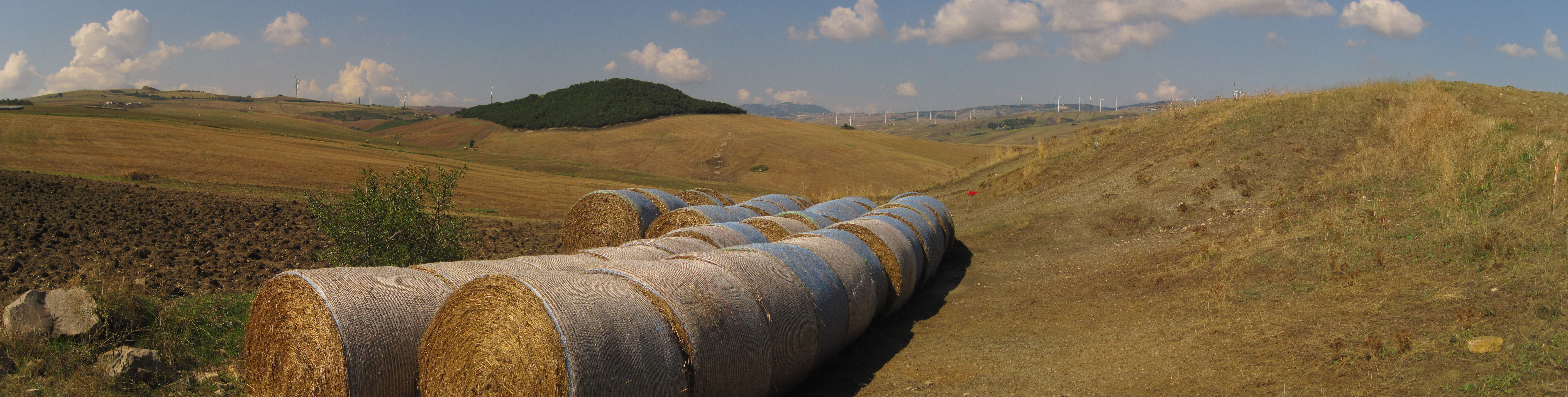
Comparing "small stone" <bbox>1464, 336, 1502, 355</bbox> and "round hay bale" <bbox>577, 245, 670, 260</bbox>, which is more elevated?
"round hay bale" <bbox>577, 245, 670, 260</bbox>

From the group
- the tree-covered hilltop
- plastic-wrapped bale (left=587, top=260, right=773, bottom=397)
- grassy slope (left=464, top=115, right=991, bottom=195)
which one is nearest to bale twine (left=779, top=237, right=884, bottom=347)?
plastic-wrapped bale (left=587, top=260, right=773, bottom=397)

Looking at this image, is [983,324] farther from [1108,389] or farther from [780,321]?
[780,321]

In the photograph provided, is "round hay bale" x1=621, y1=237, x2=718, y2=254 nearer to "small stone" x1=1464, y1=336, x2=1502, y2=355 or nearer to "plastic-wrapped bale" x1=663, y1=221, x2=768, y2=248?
"plastic-wrapped bale" x1=663, y1=221, x2=768, y2=248

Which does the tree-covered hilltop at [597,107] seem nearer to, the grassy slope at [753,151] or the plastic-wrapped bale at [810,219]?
the grassy slope at [753,151]

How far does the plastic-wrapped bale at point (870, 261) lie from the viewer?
10.3 metres

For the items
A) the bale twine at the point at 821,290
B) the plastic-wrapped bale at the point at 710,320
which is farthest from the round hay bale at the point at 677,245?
the plastic-wrapped bale at the point at 710,320

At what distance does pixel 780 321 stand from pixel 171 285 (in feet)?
32.0

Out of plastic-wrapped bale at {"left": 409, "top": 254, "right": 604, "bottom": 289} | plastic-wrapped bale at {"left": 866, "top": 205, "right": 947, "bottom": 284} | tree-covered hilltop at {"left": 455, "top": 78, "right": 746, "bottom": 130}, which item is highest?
tree-covered hilltop at {"left": 455, "top": 78, "right": 746, "bottom": 130}

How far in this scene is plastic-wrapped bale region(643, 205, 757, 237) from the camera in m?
14.4

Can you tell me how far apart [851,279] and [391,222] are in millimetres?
6996

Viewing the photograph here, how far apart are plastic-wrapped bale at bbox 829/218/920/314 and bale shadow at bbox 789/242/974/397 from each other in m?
0.26

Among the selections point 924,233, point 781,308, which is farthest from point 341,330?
point 924,233

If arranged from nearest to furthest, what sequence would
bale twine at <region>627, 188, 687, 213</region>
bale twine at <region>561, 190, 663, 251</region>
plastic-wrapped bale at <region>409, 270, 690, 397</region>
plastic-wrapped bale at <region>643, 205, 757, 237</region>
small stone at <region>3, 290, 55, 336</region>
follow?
plastic-wrapped bale at <region>409, 270, 690, 397</region>, small stone at <region>3, 290, 55, 336</region>, plastic-wrapped bale at <region>643, 205, 757, 237</region>, bale twine at <region>561, 190, 663, 251</region>, bale twine at <region>627, 188, 687, 213</region>

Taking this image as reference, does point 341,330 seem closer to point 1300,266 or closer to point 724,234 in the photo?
point 724,234
